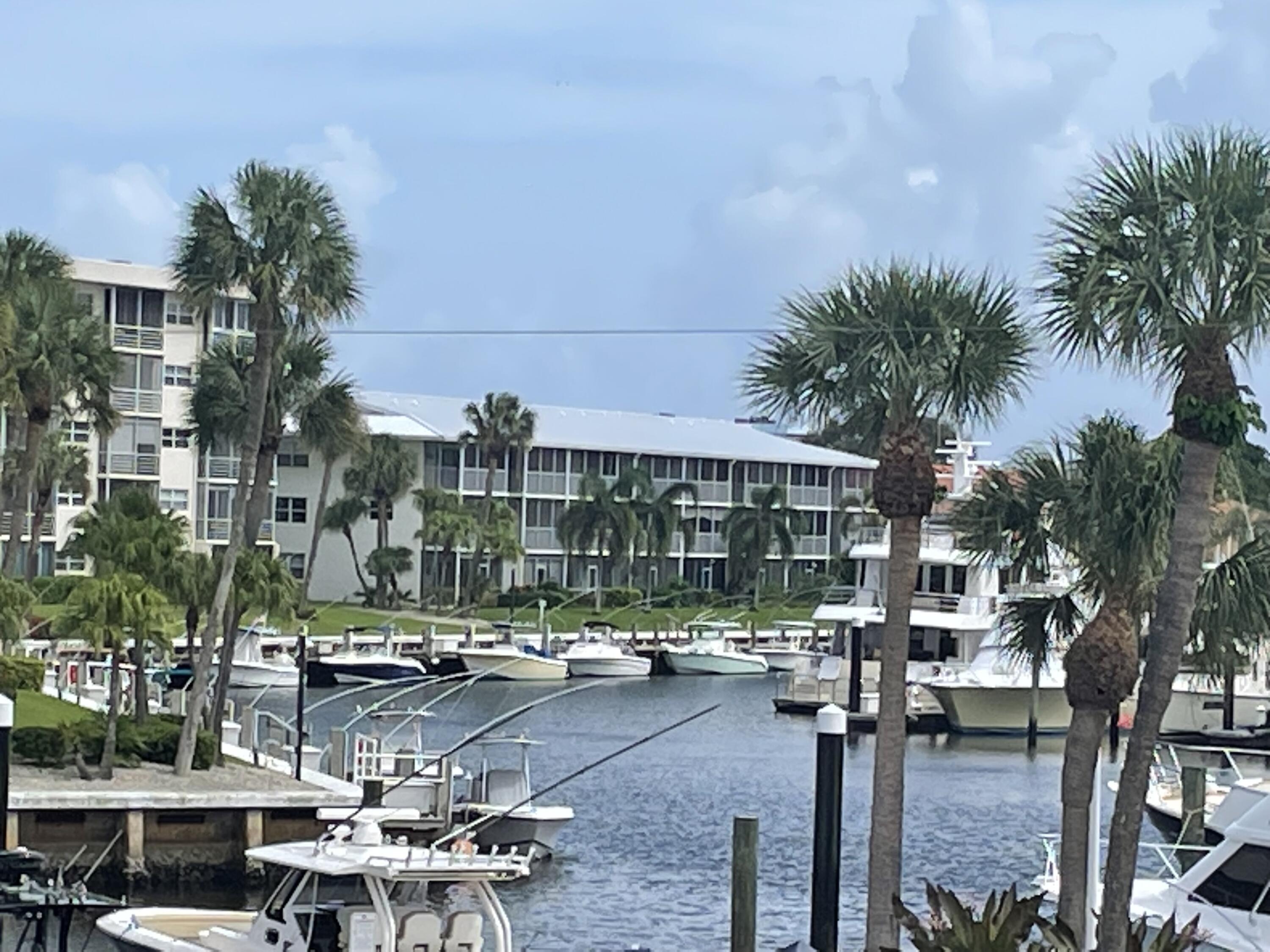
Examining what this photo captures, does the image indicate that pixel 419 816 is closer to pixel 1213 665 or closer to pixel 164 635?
pixel 164 635

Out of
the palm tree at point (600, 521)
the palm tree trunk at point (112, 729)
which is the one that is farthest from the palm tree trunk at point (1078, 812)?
the palm tree at point (600, 521)

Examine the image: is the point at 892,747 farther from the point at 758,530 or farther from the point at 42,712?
the point at 758,530

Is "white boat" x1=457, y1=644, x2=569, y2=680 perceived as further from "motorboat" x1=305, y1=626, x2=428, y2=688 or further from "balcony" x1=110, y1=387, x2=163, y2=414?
"balcony" x1=110, y1=387, x2=163, y2=414

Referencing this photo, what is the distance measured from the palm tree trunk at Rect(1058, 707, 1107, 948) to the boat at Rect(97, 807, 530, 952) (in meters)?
5.69

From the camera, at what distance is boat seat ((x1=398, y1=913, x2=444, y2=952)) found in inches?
953

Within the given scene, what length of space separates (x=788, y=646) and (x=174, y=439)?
2721 cm

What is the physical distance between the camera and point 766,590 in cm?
12125

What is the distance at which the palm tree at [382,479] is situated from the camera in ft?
353

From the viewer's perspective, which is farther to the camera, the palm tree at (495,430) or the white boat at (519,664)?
the palm tree at (495,430)

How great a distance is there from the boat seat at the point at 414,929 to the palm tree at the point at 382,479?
82715mm

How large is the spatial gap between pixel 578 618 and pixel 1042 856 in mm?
66131

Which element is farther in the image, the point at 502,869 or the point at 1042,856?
the point at 1042,856

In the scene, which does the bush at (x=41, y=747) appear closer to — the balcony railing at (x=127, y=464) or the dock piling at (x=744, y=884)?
the dock piling at (x=744, y=884)

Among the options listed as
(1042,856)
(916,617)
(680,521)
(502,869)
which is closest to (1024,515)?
(502,869)
